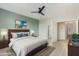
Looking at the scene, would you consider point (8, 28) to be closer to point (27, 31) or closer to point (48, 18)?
point (27, 31)

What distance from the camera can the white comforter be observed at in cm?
221

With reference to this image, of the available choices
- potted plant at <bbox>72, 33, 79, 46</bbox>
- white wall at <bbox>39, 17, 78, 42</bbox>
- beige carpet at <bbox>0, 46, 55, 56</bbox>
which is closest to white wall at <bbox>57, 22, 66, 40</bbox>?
white wall at <bbox>39, 17, 78, 42</bbox>

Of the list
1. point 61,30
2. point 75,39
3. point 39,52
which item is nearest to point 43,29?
point 61,30

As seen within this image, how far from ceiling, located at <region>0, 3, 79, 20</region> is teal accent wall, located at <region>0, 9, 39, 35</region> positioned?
0.29 ft

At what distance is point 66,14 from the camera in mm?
2355

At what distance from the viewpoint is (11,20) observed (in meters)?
2.33

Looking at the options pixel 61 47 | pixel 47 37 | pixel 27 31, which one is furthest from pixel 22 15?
pixel 61 47

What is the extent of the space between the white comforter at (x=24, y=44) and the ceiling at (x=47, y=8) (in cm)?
54

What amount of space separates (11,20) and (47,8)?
842 mm

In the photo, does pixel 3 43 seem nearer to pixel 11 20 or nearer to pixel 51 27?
pixel 11 20

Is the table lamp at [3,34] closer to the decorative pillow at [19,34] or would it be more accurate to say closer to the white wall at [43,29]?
the decorative pillow at [19,34]

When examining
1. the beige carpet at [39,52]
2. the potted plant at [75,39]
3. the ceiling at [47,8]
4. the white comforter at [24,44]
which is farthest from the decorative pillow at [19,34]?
the potted plant at [75,39]

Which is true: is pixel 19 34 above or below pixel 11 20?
below

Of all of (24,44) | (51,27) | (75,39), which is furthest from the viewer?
(51,27)
